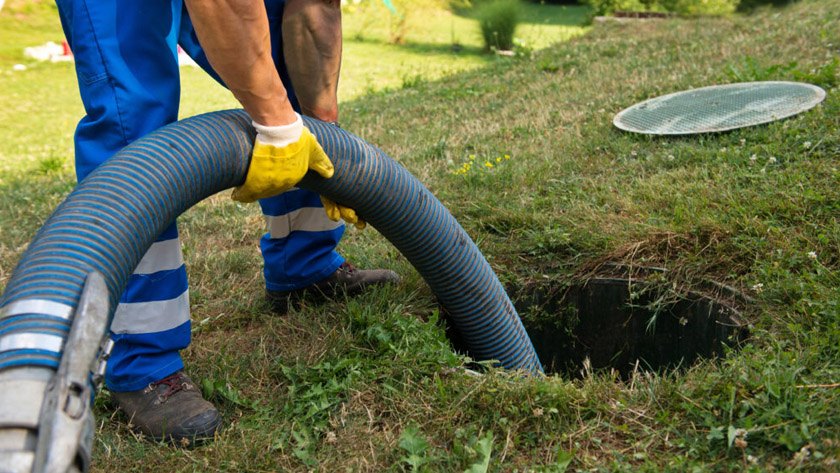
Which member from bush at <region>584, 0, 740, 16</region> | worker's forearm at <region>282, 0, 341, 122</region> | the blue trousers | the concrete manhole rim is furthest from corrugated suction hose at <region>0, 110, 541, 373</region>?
bush at <region>584, 0, 740, 16</region>

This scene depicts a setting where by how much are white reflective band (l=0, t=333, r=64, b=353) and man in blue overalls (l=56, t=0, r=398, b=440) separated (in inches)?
28.4

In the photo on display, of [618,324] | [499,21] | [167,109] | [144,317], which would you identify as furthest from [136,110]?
[499,21]

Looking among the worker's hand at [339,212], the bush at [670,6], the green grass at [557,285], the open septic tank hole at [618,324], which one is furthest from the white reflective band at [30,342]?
the bush at [670,6]

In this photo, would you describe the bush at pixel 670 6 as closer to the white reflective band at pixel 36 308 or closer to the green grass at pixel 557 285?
the green grass at pixel 557 285

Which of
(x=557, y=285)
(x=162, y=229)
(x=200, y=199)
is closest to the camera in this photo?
(x=162, y=229)

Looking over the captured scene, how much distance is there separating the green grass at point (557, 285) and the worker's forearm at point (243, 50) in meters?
0.80

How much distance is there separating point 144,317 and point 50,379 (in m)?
0.81

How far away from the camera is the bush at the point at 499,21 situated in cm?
1170

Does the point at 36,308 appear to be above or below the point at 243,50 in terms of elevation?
below

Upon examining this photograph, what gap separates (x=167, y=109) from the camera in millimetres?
1884

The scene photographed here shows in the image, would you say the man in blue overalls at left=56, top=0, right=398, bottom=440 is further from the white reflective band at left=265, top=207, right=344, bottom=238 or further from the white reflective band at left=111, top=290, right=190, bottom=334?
the white reflective band at left=265, top=207, right=344, bottom=238

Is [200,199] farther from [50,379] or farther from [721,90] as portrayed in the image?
[721,90]

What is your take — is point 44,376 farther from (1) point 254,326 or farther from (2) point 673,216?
(2) point 673,216

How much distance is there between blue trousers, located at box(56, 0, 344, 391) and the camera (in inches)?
69.4
